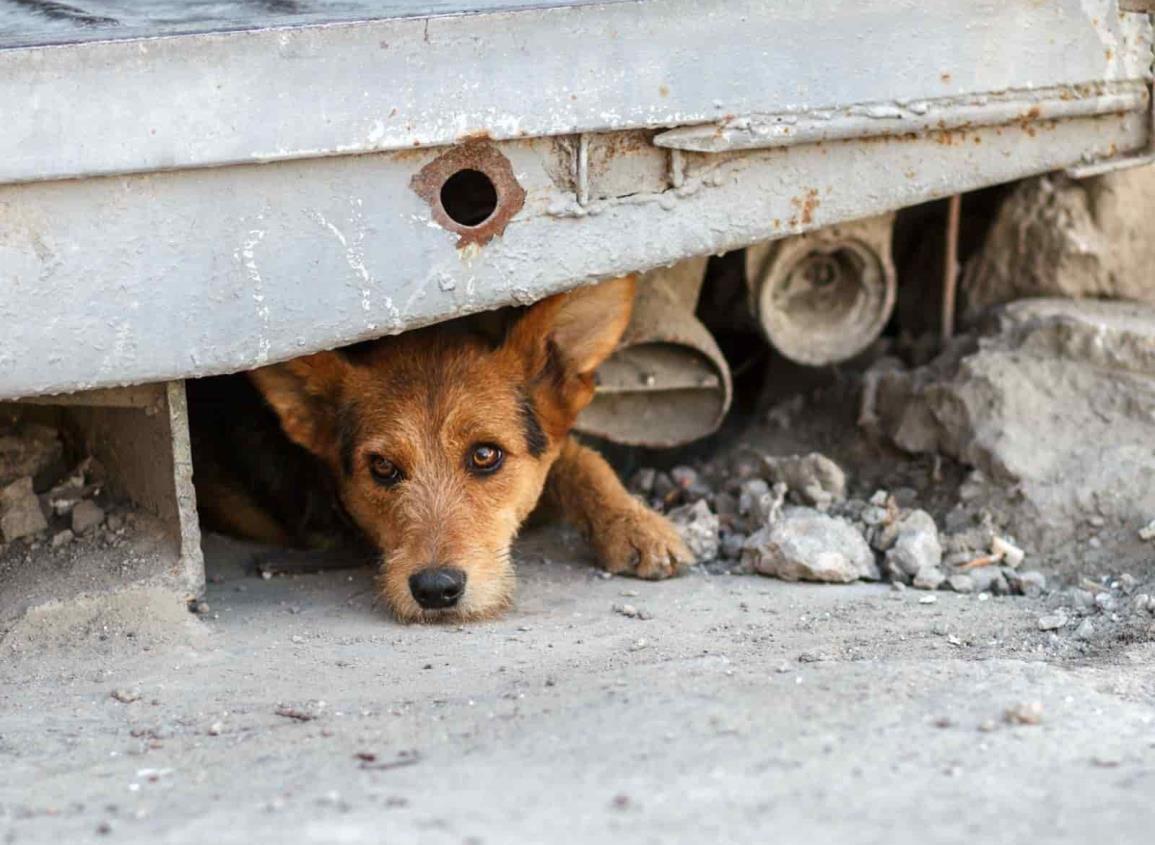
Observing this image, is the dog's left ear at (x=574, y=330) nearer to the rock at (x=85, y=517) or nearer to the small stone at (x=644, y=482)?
the small stone at (x=644, y=482)

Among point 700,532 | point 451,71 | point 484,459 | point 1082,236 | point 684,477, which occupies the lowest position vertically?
point 700,532

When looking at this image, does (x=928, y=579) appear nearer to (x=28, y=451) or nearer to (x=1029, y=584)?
(x=1029, y=584)

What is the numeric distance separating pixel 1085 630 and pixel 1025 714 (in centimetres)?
117

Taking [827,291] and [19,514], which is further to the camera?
[827,291]

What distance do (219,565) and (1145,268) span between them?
13.5ft

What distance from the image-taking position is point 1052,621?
436 cm

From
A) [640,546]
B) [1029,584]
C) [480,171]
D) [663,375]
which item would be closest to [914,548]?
[1029,584]

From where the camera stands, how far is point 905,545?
4.98 m

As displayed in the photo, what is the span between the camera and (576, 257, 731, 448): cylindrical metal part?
5.74 meters

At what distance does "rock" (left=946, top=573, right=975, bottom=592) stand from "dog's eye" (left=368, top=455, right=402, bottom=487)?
203 cm

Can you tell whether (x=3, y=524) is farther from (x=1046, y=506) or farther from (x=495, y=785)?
(x=1046, y=506)

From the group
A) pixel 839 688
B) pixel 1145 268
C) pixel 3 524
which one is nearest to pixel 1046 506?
pixel 1145 268

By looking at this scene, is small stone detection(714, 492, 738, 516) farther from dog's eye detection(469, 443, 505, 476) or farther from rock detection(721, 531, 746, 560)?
dog's eye detection(469, 443, 505, 476)

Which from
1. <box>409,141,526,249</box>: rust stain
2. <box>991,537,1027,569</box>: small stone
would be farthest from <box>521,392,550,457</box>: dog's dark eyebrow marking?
<box>991,537,1027,569</box>: small stone
